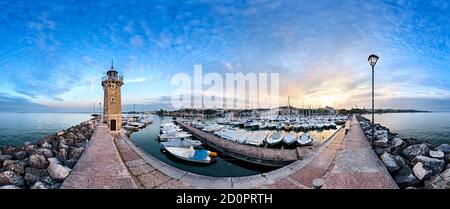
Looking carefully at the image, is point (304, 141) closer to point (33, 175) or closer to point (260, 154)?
point (260, 154)

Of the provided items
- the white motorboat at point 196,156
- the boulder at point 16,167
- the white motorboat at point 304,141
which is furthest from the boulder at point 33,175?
the white motorboat at point 304,141

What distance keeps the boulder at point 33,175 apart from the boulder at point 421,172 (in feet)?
30.2

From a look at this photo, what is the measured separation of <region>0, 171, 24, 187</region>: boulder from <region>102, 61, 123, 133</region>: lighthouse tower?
1216cm

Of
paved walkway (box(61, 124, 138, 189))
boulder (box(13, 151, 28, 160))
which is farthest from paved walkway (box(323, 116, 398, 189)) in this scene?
boulder (box(13, 151, 28, 160))

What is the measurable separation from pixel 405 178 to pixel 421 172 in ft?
1.13

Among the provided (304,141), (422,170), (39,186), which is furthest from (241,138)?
(39,186)

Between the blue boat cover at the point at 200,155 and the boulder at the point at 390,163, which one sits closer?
the boulder at the point at 390,163

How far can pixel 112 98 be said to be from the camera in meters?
16.5

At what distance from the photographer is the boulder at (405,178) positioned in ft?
14.0

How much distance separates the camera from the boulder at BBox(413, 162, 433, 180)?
14.0 ft

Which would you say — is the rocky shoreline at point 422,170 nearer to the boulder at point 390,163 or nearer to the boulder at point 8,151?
the boulder at point 390,163
